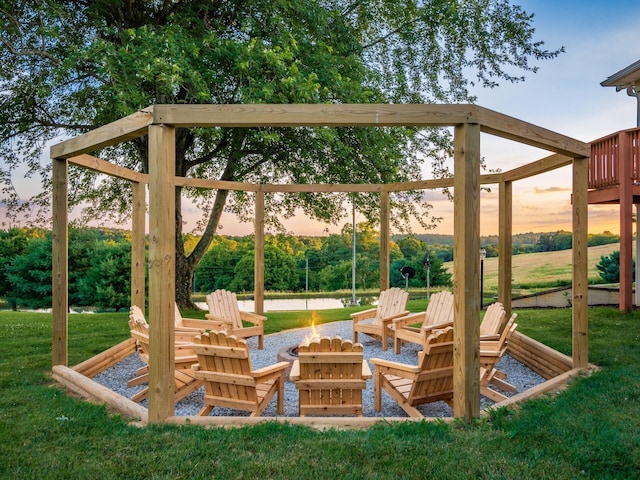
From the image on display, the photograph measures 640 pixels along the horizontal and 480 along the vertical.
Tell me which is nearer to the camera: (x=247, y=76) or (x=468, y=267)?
(x=468, y=267)

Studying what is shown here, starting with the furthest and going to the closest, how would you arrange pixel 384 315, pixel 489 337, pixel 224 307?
pixel 384 315, pixel 224 307, pixel 489 337

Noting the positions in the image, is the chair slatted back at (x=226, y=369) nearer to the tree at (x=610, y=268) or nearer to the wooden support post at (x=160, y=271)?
the wooden support post at (x=160, y=271)

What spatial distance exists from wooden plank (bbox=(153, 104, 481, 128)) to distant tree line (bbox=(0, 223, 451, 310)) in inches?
492

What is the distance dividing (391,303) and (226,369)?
3985 mm

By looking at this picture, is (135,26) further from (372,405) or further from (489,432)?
(489,432)

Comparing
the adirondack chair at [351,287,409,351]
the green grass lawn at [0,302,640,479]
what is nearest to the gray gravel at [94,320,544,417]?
the adirondack chair at [351,287,409,351]

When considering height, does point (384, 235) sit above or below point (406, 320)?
above

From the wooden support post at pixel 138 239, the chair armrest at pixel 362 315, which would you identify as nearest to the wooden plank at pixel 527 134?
the chair armrest at pixel 362 315

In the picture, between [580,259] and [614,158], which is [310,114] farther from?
[614,158]

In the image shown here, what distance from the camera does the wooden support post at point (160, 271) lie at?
3.72 metres

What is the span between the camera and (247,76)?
797 centimetres

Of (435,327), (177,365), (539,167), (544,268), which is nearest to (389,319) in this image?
(435,327)

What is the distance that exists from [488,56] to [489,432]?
10500 millimetres

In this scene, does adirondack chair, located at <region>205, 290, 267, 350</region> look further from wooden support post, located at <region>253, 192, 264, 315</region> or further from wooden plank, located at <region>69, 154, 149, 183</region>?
wooden plank, located at <region>69, 154, 149, 183</region>
